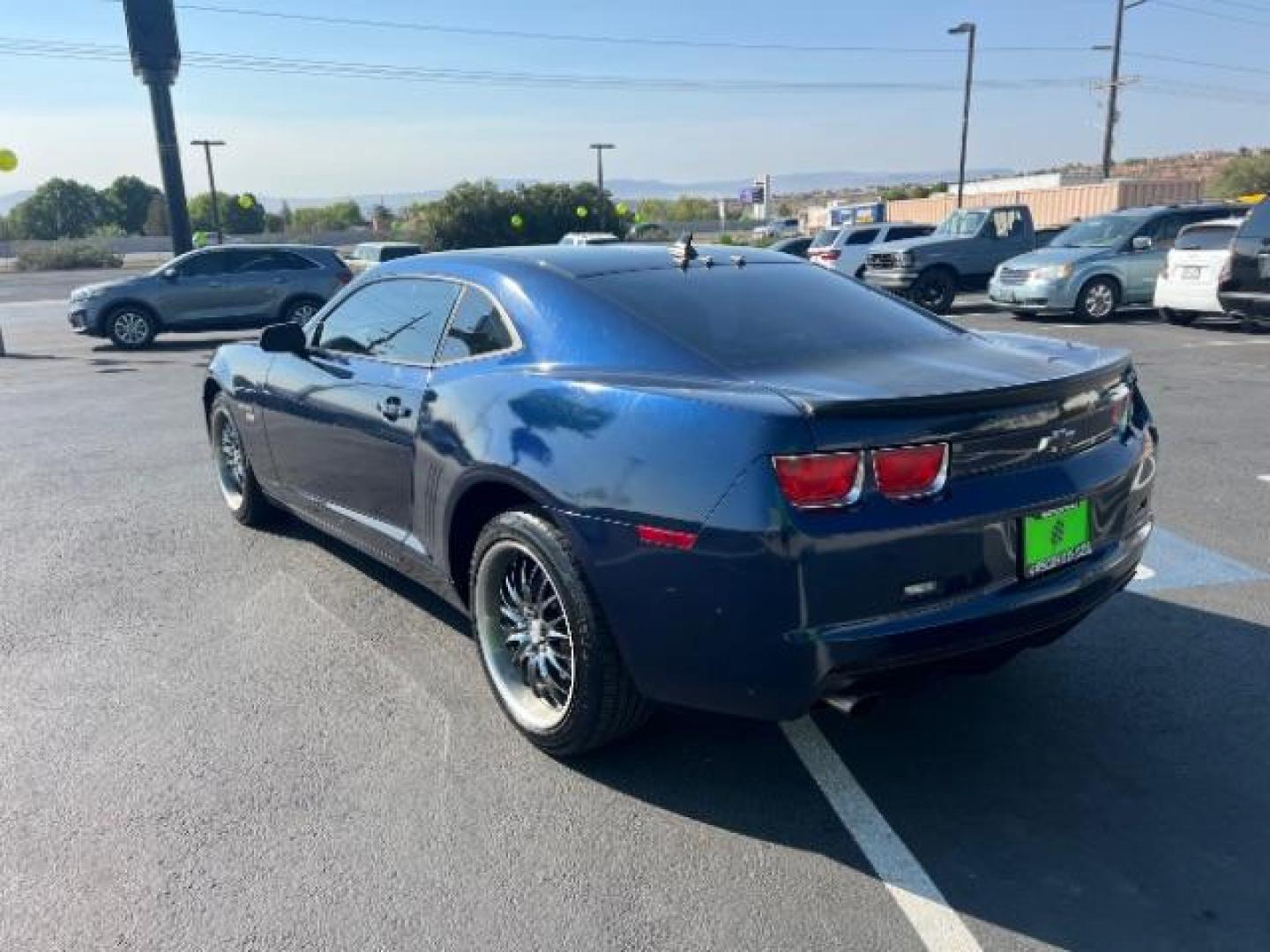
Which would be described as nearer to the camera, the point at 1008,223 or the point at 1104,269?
the point at 1104,269

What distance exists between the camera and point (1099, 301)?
15.7 m

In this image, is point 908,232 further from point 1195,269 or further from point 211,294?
point 211,294

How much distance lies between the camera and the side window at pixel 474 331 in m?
3.46

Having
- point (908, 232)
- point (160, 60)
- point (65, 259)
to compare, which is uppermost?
point (160, 60)

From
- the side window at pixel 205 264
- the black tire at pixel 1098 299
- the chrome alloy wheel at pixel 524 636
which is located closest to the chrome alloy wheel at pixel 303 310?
the side window at pixel 205 264

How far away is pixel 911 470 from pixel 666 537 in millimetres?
647

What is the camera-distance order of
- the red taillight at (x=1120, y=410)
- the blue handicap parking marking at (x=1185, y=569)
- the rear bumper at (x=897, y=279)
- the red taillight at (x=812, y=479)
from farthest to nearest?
the rear bumper at (x=897, y=279)
the blue handicap parking marking at (x=1185, y=569)
the red taillight at (x=1120, y=410)
the red taillight at (x=812, y=479)

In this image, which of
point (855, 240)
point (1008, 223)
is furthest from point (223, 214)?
point (1008, 223)

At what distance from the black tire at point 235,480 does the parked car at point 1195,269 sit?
40.5 feet

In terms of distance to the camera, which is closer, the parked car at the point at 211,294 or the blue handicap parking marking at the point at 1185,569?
the blue handicap parking marking at the point at 1185,569

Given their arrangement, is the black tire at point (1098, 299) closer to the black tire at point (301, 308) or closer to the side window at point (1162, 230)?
the side window at point (1162, 230)

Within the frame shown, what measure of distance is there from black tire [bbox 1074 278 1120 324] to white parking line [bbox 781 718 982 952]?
46.8 ft

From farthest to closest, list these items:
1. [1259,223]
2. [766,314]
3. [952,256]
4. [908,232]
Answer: [908,232] < [952,256] < [1259,223] < [766,314]

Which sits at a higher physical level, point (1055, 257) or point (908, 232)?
point (908, 232)
